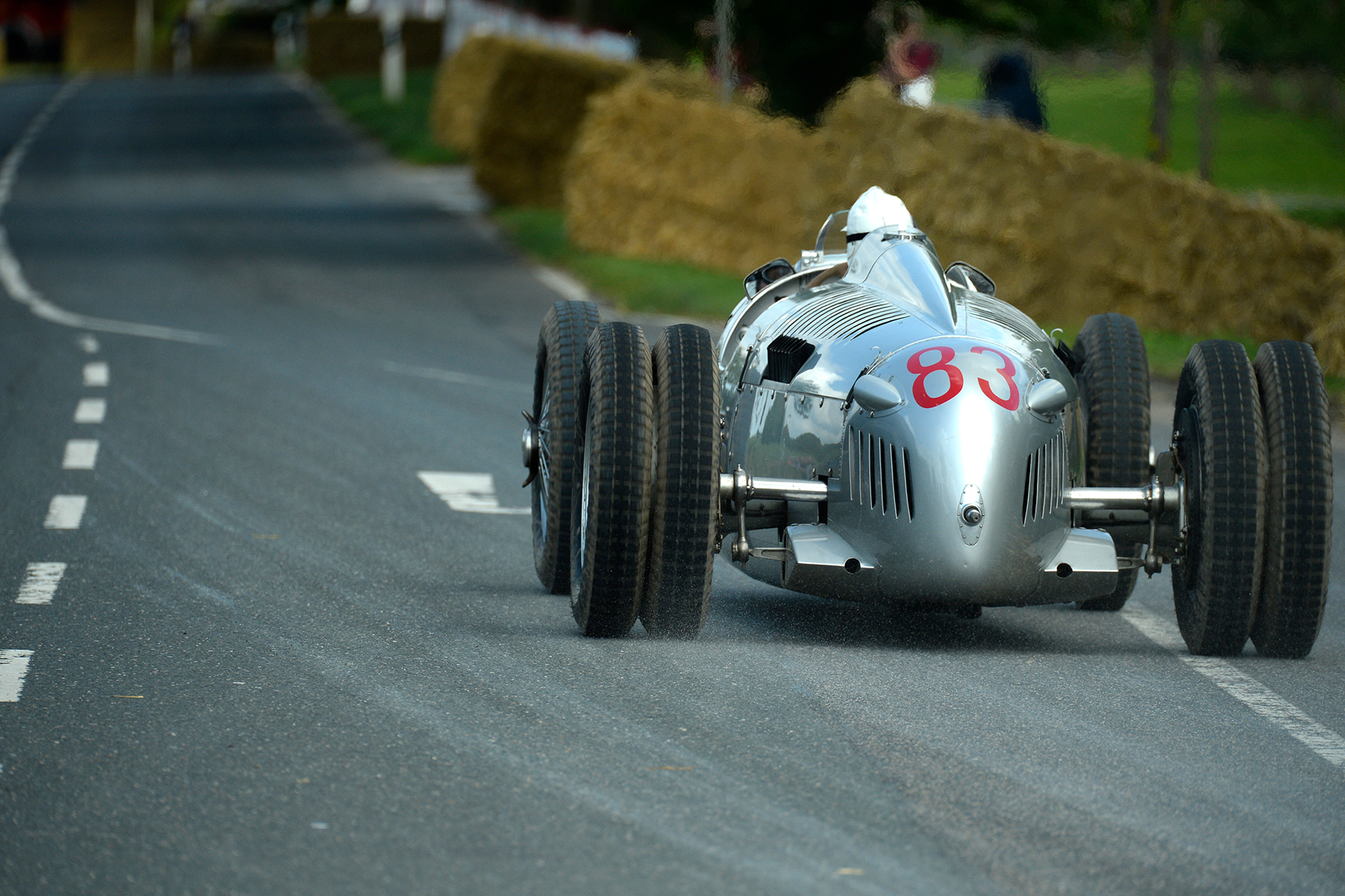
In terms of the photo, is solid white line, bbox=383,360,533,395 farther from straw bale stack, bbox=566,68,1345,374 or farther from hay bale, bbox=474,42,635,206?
hay bale, bbox=474,42,635,206

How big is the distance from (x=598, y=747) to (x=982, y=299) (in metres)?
2.93

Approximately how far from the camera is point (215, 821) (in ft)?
15.9

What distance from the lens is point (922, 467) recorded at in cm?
656

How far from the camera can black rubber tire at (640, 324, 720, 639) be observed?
6.62 metres

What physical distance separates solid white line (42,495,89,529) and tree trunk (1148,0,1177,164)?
16426 mm

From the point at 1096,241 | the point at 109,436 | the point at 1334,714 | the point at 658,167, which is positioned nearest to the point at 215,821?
the point at 1334,714

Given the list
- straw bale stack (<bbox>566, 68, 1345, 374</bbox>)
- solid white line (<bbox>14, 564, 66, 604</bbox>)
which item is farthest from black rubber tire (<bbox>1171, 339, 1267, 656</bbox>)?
straw bale stack (<bbox>566, 68, 1345, 374</bbox>)

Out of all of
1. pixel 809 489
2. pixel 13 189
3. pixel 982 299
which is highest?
pixel 982 299

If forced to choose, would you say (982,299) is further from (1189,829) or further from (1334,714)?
(1189,829)

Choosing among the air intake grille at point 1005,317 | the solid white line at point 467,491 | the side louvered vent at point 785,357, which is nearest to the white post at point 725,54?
the solid white line at point 467,491

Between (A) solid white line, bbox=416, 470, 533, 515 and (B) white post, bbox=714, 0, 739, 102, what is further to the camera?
(B) white post, bbox=714, 0, 739, 102

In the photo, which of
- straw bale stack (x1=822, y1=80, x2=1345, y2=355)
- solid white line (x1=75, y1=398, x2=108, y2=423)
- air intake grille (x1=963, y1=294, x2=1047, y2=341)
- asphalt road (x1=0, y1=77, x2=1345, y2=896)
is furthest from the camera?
straw bale stack (x1=822, y1=80, x2=1345, y2=355)

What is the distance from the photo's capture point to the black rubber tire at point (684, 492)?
21.7ft

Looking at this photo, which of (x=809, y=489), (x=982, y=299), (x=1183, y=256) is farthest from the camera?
(x=1183, y=256)
